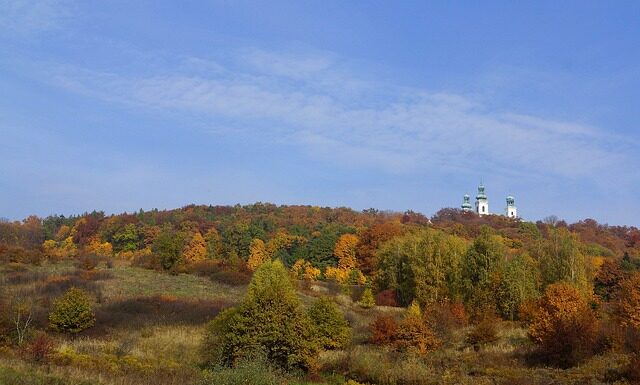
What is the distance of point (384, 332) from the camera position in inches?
1070

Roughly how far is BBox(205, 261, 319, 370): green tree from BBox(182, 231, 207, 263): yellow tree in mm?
64084

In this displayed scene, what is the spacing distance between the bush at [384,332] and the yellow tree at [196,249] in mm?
60190

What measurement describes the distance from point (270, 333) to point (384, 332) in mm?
7902

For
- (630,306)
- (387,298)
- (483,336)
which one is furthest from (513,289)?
(387,298)

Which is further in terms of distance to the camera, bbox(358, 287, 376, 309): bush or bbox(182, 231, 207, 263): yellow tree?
bbox(182, 231, 207, 263): yellow tree

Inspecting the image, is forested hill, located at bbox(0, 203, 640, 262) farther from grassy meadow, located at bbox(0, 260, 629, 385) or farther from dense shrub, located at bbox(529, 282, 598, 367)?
dense shrub, located at bbox(529, 282, 598, 367)

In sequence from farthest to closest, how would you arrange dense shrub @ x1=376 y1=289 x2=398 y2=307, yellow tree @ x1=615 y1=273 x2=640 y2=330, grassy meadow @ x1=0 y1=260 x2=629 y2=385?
dense shrub @ x1=376 y1=289 x2=398 y2=307, yellow tree @ x1=615 y1=273 x2=640 y2=330, grassy meadow @ x1=0 y1=260 x2=629 y2=385

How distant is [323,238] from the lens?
3174 inches

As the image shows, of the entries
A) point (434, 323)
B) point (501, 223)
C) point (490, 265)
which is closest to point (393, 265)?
point (490, 265)

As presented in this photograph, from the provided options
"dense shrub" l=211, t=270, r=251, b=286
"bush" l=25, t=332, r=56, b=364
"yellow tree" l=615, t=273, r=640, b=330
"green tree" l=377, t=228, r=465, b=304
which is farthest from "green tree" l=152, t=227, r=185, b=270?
"yellow tree" l=615, t=273, r=640, b=330

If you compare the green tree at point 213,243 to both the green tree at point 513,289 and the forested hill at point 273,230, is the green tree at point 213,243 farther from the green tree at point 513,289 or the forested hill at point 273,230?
the green tree at point 513,289

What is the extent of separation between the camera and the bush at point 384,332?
2670 centimetres

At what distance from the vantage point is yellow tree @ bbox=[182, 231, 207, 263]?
280 feet

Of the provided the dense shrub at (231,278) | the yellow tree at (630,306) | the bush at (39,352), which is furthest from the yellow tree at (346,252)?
the bush at (39,352)
